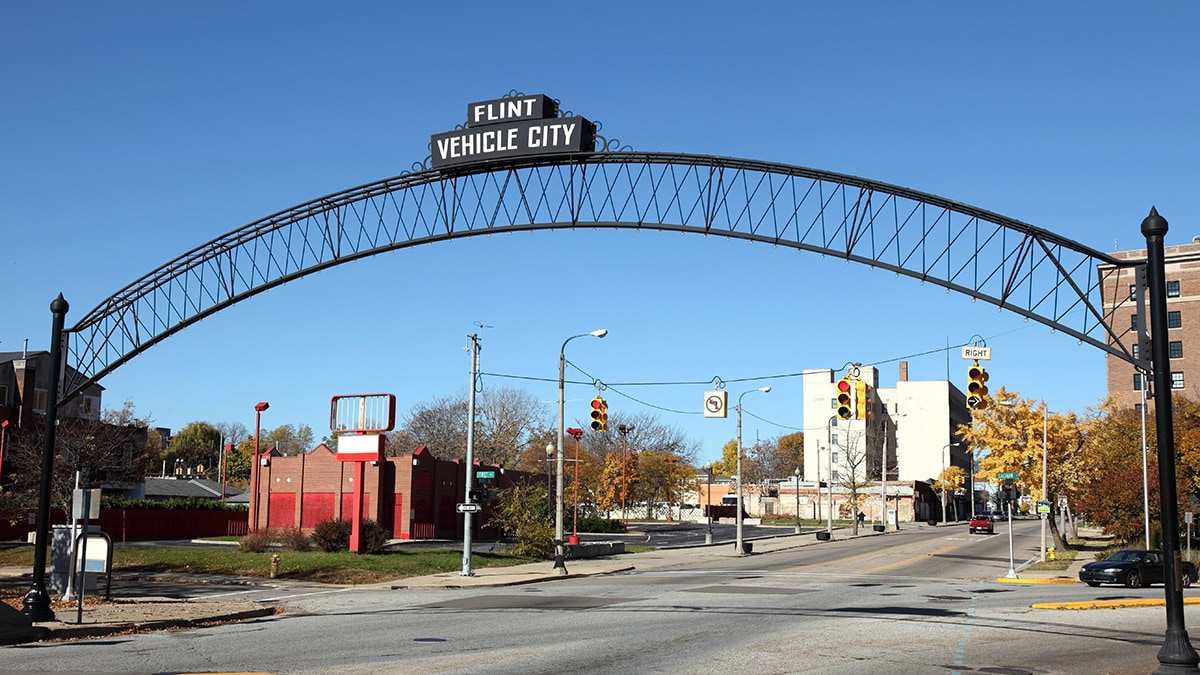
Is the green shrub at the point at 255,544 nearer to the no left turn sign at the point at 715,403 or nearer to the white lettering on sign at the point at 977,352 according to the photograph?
the no left turn sign at the point at 715,403

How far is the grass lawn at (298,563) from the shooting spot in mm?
35438

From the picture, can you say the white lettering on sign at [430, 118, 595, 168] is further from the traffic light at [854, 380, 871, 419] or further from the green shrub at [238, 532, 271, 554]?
the green shrub at [238, 532, 271, 554]

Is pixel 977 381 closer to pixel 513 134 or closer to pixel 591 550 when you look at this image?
pixel 513 134

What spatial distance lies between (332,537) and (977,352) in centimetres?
2622

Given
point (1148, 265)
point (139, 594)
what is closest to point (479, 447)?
point (139, 594)

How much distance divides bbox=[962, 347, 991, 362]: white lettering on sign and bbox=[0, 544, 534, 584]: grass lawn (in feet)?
64.4

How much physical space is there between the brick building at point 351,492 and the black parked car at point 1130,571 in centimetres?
3662

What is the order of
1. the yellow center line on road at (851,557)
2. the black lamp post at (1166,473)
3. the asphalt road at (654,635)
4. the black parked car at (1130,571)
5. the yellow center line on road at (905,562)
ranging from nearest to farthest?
the black lamp post at (1166,473)
the asphalt road at (654,635)
the black parked car at (1130,571)
the yellow center line on road at (905,562)
the yellow center line on road at (851,557)

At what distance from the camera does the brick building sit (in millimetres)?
64125

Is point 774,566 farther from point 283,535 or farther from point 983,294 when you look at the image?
point 983,294

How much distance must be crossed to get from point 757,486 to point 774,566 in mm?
91406

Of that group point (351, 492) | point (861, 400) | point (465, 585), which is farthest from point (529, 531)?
point (351, 492)

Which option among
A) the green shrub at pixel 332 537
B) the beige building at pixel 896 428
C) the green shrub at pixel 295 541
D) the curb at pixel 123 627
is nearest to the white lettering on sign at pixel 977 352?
the curb at pixel 123 627

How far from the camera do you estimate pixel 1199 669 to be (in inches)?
500
